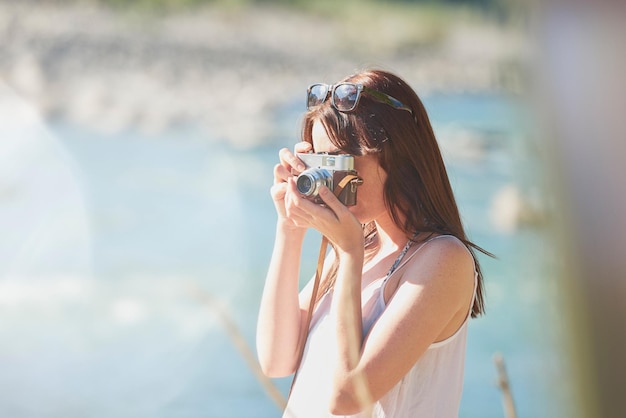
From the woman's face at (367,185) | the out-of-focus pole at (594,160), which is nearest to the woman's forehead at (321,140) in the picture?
the woman's face at (367,185)

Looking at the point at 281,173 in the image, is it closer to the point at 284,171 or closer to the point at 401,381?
the point at 284,171

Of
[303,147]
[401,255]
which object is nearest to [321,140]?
[303,147]

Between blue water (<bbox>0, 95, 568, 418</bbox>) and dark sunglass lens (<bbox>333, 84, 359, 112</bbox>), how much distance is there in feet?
9.69

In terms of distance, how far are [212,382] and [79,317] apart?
3.32 ft

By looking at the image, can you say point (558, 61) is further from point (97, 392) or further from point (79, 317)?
point (79, 317)

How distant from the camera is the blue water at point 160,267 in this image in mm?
4371

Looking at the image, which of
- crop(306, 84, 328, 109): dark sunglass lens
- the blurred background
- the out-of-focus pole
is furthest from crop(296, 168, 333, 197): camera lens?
the blurred background

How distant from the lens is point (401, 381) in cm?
101

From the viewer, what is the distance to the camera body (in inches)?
41.2

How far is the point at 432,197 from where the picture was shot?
3.57 ft

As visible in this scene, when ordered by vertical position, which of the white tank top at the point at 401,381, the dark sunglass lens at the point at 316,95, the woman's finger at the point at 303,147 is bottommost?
the white tank top at the point at 401,381

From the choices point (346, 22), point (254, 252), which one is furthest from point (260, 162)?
point (346, 22)

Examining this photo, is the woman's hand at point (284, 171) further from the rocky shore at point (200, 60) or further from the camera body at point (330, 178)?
the rocky shore at point (200, 60)

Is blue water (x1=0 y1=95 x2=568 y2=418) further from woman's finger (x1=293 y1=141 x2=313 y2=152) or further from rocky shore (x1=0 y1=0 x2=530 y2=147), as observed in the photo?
woman's finger (x1=293 y1=141 x2=313 y2=152)
